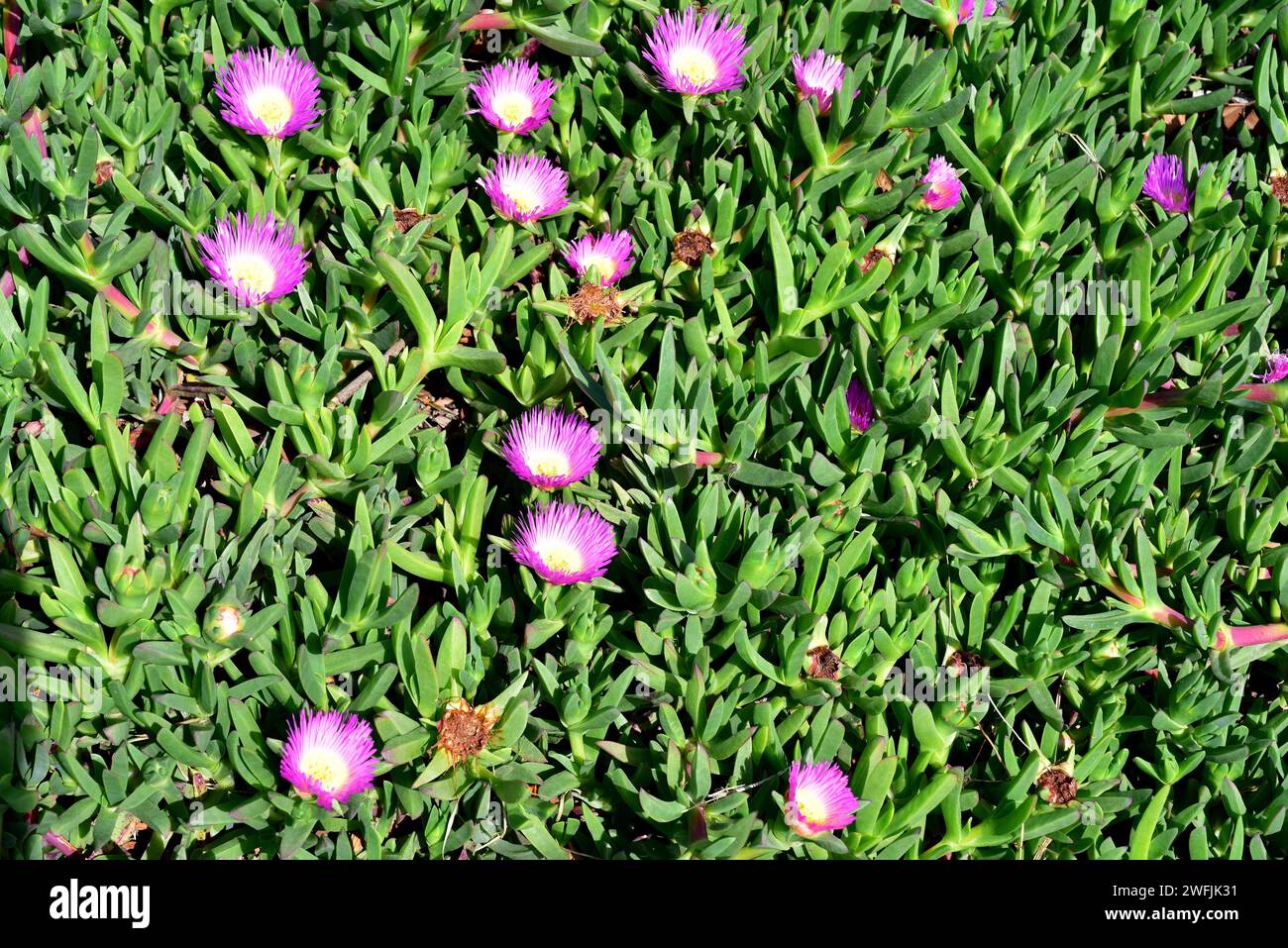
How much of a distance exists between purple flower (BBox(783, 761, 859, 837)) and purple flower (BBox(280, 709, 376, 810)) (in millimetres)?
497

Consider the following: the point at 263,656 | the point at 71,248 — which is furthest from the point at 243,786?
the point at 71,248

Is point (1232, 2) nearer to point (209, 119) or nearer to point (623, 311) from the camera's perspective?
point (623, 311)

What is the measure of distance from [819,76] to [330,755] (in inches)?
46.8

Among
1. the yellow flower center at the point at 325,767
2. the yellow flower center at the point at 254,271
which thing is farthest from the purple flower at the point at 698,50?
the yellow flower center at the point at 325,767

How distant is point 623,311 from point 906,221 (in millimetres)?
437

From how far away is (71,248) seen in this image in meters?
1.47

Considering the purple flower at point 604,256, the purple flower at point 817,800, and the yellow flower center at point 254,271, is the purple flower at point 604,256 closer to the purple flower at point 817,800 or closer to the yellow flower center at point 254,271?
the yellow flower center at point 254,271

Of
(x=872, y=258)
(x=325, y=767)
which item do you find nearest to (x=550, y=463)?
(x=325, y=767)

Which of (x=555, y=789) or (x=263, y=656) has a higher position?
(x=263, y=656)

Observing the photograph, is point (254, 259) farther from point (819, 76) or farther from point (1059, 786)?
point (1059, 786)

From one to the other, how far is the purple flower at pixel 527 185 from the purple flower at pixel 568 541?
0.45 m

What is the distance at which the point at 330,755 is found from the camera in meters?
1.34

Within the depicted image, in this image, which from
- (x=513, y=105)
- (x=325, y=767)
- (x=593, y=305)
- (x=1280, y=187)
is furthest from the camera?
(x=1280, y=187)

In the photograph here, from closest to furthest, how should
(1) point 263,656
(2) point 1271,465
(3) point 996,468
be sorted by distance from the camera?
(1) point 263,656 < (3) point 996,468 < (2) point 1271,465
